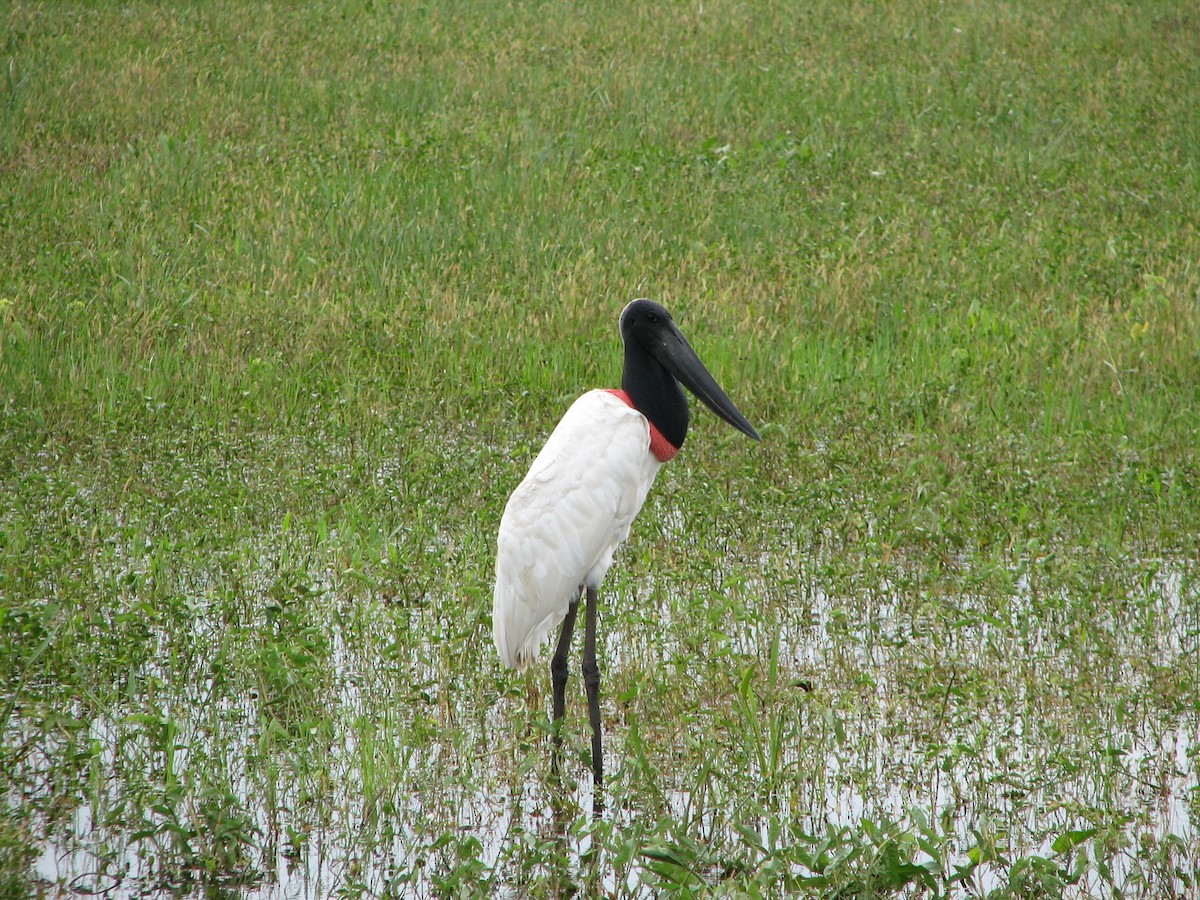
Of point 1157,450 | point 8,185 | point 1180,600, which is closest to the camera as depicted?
point 1180,600

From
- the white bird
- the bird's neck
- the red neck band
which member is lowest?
the white bird

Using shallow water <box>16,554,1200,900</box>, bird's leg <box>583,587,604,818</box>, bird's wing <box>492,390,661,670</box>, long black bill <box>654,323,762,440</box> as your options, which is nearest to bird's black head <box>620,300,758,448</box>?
long black bill <box>654,323,762,440</box>

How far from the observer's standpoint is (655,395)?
4.60 metres

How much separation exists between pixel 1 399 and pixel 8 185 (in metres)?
3.76

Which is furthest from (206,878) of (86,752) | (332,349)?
(332,349)

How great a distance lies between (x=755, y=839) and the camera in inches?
133

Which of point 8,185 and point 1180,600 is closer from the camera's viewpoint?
point 1180,600

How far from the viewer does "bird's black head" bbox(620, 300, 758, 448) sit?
4.59m

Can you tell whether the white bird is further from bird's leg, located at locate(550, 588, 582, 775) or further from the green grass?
the green grass

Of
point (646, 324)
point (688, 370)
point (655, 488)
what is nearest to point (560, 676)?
point (688, 370)

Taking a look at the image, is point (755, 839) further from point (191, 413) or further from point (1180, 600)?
point (191, 413)

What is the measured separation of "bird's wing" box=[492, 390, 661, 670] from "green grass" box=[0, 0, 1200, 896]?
1.35ft

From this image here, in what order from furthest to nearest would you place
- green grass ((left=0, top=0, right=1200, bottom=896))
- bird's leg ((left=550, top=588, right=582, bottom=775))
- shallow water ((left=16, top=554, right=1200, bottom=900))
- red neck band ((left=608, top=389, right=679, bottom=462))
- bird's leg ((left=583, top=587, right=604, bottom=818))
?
red neck band ((left=608, top=389, right=679, bottom=462)), bird's leg ((left=550, top=588, right=582, bottom=775)), bird's leg ((left=583, top=587, right=604, bottom=818)), green grass ((left=0, top=0, right=1200, bottom=896)), shallow water ((left=16, top=554, right=1200, bottom=900))

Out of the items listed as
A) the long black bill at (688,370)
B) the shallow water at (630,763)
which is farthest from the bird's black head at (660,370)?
the shallow water at (630,763)
